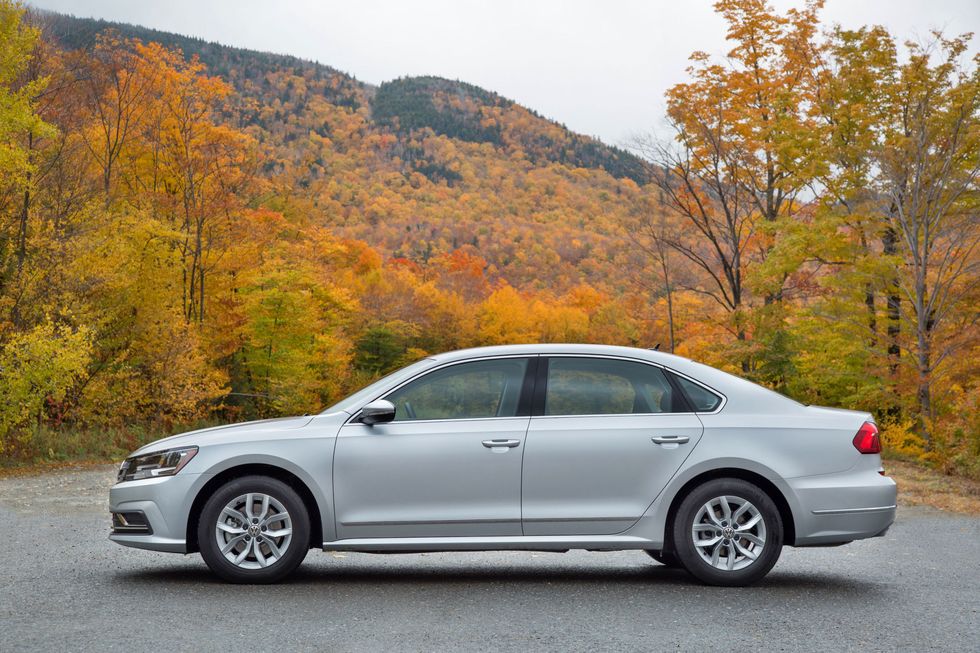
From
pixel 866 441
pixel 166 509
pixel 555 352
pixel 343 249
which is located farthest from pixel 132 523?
pixel 343 249

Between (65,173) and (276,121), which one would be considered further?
(276,121)

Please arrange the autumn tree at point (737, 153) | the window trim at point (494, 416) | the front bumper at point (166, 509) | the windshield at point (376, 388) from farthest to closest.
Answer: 1. the autumn tree at point (737, 153)
2. the windshield at point (376, 388)
3. the window trim at point (494, 416)
4. the front bumper at point (166, 509)

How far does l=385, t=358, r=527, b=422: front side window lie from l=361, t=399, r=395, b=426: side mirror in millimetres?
138

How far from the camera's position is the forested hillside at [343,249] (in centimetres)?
2167

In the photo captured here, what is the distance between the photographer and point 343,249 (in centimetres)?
4803

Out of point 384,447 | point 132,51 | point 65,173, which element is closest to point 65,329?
point 65,173

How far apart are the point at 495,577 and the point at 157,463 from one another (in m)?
2.60

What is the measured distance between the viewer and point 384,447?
6.79 metres

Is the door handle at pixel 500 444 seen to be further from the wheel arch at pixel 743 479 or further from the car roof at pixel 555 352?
the wheel arch at pixel 743 479

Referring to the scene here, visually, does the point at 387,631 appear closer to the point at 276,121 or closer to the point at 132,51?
the point at 132,51

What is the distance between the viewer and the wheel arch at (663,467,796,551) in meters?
6.83

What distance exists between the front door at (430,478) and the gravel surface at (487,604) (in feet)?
1.54

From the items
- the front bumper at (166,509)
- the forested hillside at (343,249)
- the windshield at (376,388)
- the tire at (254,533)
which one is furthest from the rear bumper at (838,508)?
the forested hillside at (343,249)

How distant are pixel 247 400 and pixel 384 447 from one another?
1414 inches
